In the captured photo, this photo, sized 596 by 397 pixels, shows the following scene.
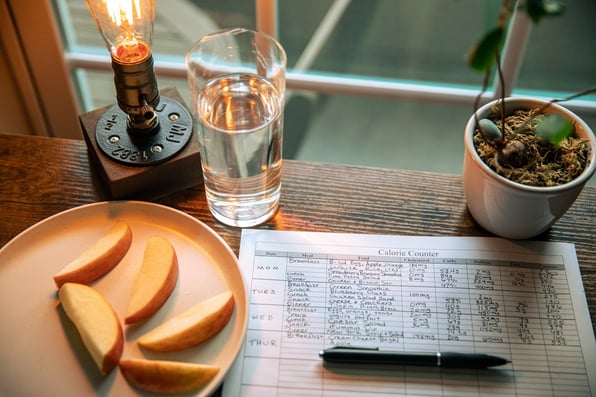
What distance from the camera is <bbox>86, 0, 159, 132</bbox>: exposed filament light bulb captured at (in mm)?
647

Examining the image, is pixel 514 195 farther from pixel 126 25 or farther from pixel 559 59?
pixel 559 59

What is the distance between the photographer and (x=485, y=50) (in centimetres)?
47

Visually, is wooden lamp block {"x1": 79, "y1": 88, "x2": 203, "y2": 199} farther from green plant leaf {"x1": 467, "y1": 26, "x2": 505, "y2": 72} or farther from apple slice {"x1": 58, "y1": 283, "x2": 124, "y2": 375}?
green plant leaf {"x1": 467, "y1": 26, "x2": 505, "y2": 72}

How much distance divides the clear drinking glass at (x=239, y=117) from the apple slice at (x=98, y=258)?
11 centimetres

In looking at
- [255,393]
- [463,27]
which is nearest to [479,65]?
[255,393]

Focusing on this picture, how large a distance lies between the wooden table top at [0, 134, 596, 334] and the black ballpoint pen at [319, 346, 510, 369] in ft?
0.51

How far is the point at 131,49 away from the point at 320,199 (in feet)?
0.87

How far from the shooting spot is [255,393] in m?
0.56

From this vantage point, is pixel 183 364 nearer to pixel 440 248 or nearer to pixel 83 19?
pixel 440 248

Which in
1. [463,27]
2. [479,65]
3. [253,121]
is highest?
[479,65]

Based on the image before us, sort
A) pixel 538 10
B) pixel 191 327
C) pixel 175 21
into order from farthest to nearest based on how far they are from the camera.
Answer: pixel 175 21, pixel 191 327, pixel 538 10

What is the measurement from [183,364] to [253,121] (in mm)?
264

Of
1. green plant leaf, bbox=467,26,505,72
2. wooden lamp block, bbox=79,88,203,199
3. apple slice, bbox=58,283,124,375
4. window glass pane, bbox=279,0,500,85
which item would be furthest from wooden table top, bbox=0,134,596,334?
window glass pane, bbox=279,0,500,85

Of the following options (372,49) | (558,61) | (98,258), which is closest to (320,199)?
(98,258)
